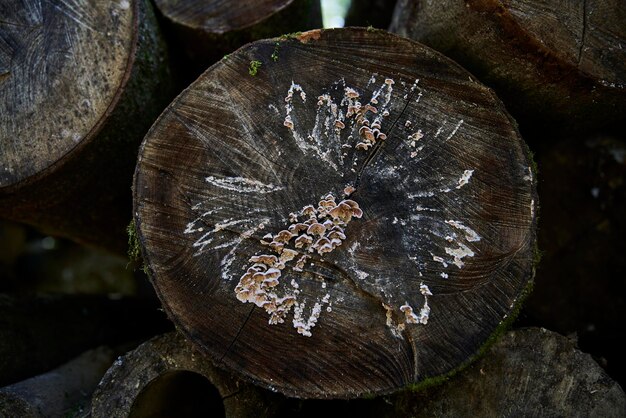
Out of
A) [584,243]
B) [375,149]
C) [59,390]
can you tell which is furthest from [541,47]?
[59,390]

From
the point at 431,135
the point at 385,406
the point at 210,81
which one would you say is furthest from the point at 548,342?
the point at 210,81

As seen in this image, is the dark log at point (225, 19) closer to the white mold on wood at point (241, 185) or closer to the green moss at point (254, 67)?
the green moss at point (254, 67)

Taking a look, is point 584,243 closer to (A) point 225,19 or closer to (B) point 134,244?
(A) point 225,19

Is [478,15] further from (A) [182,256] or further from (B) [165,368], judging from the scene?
(B) [165,368]

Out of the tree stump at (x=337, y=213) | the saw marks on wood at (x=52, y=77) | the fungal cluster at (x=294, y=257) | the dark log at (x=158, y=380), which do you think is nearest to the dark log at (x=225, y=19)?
the saw marks on wood at (x=52, y=77)

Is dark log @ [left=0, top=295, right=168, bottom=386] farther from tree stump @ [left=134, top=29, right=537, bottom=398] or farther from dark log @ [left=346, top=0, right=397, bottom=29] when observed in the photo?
dark log @ [left=346, top=0, right=397, bottom=29]
